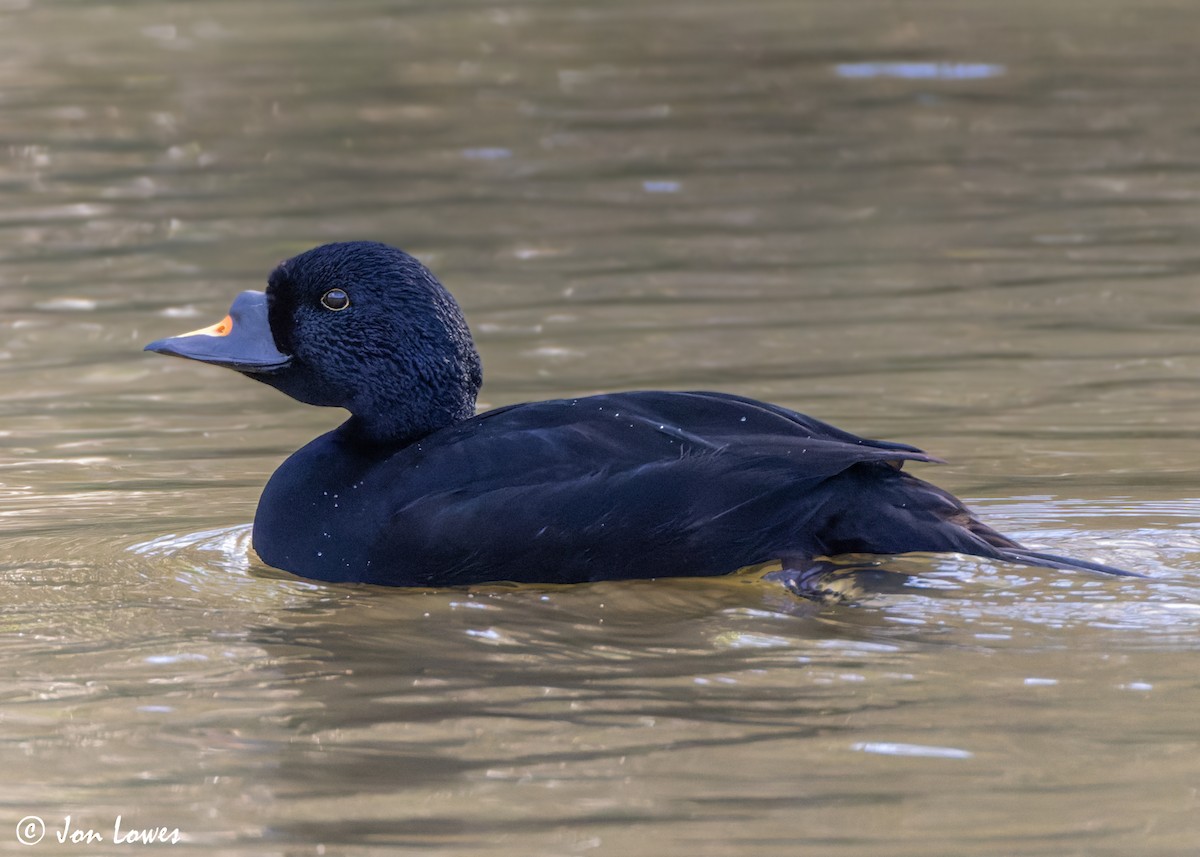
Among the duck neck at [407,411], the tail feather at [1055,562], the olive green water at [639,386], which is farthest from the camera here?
the duck neck at [407,411]

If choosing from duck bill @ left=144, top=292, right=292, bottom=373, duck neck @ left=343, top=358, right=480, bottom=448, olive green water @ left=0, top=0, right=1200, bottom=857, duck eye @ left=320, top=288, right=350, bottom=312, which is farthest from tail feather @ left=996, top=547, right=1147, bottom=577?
duck bill @ left=144, top=292, right=292, bottom=373

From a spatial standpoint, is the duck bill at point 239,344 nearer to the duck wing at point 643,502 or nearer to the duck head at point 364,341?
the duck head at point 364,341

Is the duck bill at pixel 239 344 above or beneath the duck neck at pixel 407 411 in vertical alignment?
above

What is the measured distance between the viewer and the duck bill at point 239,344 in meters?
5.96

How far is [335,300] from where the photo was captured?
5996 mm

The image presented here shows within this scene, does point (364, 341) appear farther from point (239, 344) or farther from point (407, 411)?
point (239, 344)

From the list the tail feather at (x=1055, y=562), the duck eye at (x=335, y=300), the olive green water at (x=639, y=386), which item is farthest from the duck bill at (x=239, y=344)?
the tail feather at (x=1055, y=562)

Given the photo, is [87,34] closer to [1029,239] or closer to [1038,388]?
[1029,239]

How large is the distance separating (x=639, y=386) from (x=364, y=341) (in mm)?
2301

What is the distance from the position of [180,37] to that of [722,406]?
1418 cm

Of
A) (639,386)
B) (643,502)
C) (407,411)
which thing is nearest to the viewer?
(643,502)

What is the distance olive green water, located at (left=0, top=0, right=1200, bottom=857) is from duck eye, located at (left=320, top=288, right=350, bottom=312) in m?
0.84

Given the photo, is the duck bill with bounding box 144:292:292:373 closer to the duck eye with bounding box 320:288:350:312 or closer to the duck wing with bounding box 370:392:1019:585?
the duck eye with bounding box 320:288:350:312

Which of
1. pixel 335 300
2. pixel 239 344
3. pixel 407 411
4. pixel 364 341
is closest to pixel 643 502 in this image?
pixel 407 411
